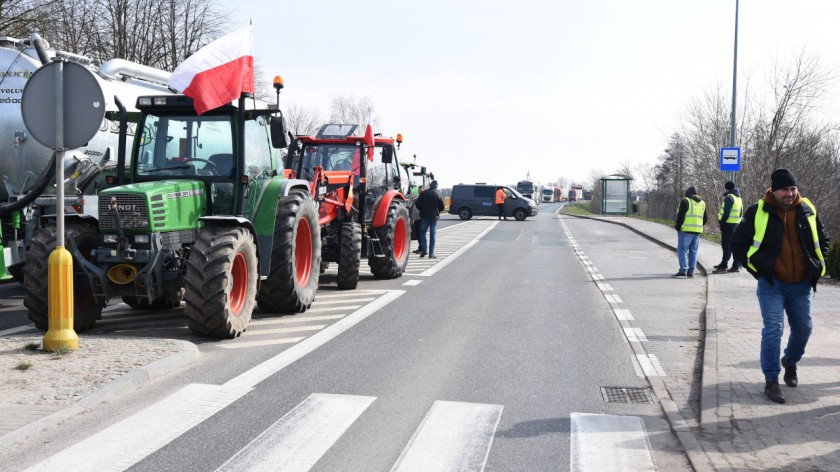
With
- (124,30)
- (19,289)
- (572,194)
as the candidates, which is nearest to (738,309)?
(19,289)

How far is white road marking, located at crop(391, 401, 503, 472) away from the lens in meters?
5.08

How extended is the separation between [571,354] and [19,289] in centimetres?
972

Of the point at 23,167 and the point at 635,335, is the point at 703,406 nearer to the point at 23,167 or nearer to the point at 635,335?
the point at 635,335

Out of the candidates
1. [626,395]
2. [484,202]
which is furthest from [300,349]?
[484,202]

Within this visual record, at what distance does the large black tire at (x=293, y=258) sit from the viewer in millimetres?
10203

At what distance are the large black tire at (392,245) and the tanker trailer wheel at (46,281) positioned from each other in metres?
6.58

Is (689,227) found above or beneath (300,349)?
above

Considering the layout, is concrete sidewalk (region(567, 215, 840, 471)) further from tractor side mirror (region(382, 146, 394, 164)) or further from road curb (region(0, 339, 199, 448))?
tractor side mirror (region(382, 146, 394, 164))

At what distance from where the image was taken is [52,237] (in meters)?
8.83

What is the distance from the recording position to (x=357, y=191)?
15109 millimetres

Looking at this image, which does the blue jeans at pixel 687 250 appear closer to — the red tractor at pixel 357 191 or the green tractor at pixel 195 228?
the red tractor at pixel 357 191

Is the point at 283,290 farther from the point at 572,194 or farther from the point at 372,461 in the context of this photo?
the point at 572,194

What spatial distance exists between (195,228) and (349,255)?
4364 mm

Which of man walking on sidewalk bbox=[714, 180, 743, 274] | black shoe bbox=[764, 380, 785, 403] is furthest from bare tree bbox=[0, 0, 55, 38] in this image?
black shoe bbox=[764, 380, 785, 403]
